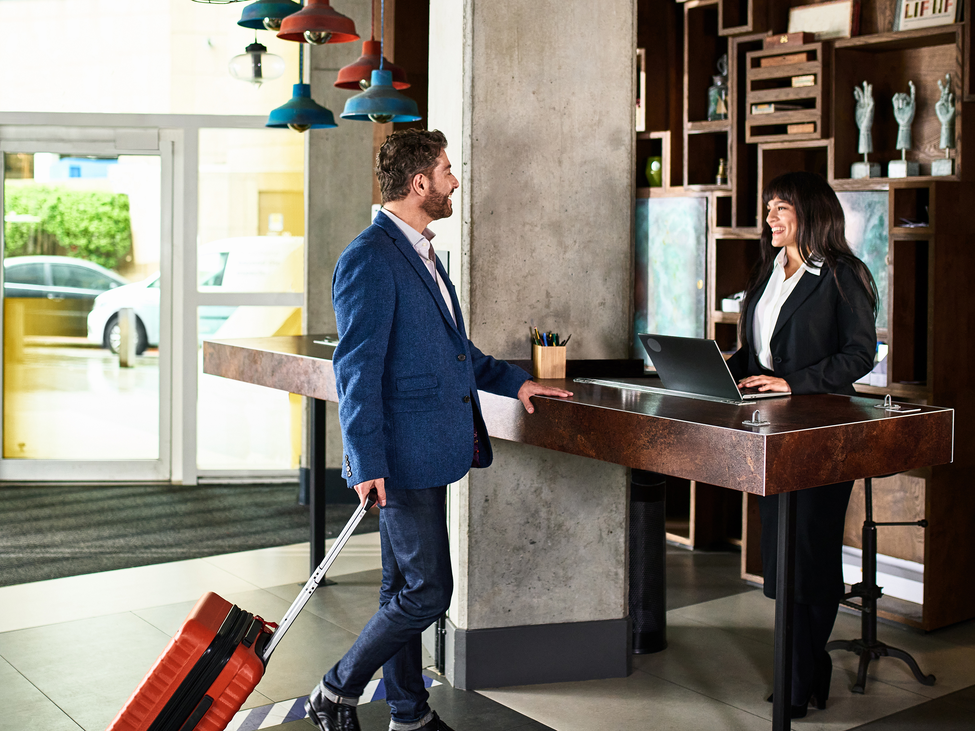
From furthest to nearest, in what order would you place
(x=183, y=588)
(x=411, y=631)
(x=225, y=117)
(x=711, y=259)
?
(x=225, y=117) < (x=711, y=259) < (x=183, y=588) < (x=411, y=631)

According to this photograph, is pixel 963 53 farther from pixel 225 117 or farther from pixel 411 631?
pixel 225 117

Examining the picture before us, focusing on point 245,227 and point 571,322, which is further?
point 245,227

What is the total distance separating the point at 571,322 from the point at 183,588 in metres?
2.34

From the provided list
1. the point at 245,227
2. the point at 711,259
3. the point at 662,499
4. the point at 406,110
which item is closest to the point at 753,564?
the point at 662,499

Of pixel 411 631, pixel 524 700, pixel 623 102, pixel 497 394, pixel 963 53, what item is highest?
pixel 963 53

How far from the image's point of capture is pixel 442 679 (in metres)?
3.84

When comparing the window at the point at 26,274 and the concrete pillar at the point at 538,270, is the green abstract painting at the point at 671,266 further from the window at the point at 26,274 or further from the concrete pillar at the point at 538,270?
the window at the point at 26,274

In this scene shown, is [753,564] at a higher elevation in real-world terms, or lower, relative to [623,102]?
lower

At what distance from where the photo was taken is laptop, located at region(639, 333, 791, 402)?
3.00 m

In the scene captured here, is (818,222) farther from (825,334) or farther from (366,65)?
(366,65)

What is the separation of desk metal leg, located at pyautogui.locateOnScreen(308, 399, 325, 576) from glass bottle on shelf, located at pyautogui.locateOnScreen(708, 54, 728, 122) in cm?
251

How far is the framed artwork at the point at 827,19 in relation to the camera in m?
4.86

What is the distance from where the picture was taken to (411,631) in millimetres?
3033

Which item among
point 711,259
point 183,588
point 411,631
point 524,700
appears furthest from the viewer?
point 711,259
